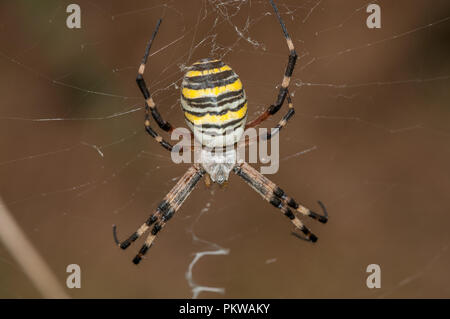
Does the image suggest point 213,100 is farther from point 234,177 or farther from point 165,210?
point 234,177

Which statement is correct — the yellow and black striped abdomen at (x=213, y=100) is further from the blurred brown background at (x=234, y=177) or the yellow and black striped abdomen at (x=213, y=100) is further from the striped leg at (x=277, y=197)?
the blurred brown background at (x=234, y=177)

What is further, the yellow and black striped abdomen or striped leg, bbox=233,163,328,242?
striped leg, bbox=233,163,328,242

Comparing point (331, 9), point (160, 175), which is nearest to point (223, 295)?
point (160, 175)

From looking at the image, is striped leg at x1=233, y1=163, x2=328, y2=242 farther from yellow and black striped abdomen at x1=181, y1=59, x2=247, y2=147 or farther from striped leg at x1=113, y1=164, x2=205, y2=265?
yellow and black striped abdomen at x1=181, y1=59, x2=247, y2=147

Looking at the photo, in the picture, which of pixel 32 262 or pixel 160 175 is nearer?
pixel 32 262

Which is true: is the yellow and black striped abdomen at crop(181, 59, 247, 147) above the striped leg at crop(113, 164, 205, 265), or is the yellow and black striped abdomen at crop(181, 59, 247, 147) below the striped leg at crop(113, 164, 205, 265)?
above

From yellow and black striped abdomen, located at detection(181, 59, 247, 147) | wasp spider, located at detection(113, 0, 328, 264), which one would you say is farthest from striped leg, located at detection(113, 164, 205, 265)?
yellow and black striped abdomen, located at detection(181, 59, 247, 147)
